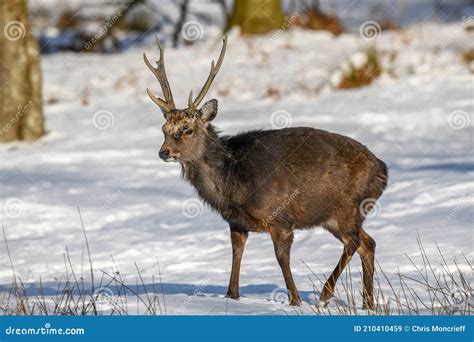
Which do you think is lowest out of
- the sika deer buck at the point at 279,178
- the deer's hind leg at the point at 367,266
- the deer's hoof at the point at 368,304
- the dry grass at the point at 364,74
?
the deer's hoof at the point at 368,304

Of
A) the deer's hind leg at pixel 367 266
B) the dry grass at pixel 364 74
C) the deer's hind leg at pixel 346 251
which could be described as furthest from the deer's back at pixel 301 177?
the dry grass at pixel 364 74

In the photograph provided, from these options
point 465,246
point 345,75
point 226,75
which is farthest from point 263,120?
point 465,246

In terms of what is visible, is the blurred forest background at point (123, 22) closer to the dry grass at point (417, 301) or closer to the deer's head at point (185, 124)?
the deer's head at point (185, 124)

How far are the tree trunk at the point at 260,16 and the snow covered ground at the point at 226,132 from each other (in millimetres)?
467

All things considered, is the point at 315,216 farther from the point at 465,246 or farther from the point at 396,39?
the point at 396,39

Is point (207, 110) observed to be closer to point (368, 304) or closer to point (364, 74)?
point (368, 304)

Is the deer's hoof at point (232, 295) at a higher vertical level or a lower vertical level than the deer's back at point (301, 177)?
lower

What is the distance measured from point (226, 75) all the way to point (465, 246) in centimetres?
1128

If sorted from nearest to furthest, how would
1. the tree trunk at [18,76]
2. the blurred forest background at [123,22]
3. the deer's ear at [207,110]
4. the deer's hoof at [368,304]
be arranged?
the deer's hoof at [368,304]
the deer's ear at [207,110]
the tree trunk at [18,76]
the blurred forest background at [123,22]

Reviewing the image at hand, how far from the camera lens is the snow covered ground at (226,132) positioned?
30.5 ft

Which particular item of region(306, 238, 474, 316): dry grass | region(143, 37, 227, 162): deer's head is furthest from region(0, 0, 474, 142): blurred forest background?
region(306, 238, 474, 316): dry grass

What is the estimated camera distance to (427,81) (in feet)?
57.3

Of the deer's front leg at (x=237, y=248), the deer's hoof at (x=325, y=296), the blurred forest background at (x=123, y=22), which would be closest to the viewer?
the deer's hoof at (x=325, y=296)

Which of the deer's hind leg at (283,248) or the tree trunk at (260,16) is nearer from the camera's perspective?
the deer's hind leg at (283,248)
